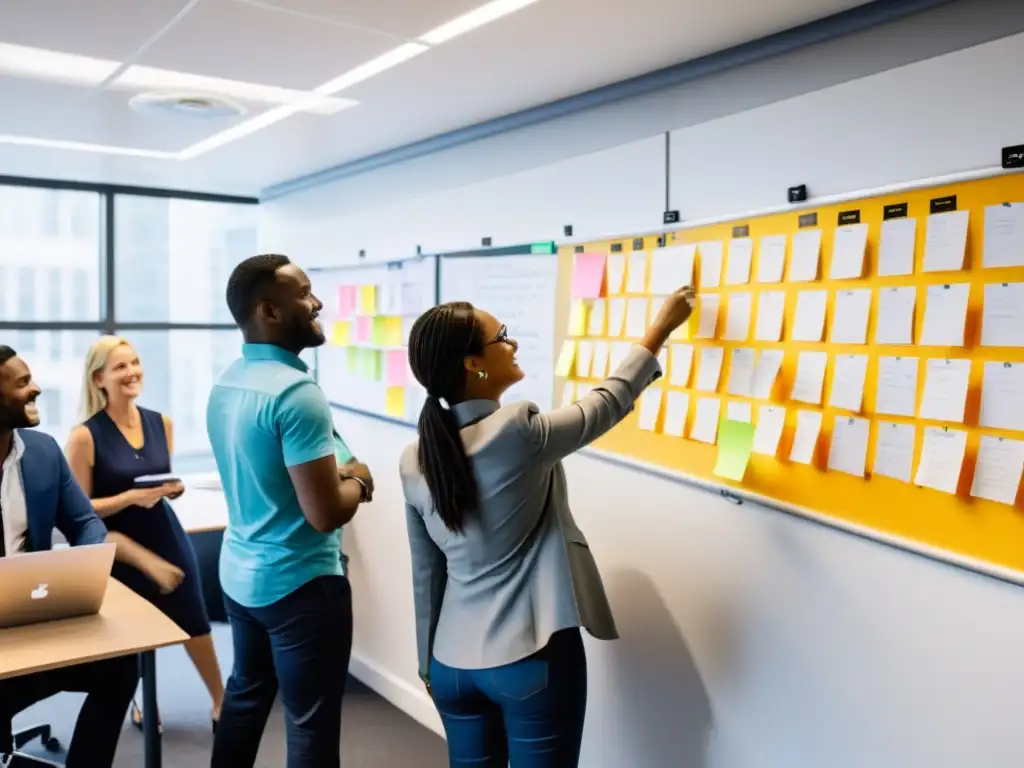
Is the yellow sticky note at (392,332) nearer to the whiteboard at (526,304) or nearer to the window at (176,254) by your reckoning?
the whiteboard at (526,304)

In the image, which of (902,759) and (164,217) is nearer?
(902,759)

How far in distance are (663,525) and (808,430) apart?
57cm

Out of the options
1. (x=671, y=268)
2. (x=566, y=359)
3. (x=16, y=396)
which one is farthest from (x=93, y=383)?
(x=671, y=268)

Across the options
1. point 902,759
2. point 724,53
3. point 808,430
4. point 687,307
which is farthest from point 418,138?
point 902,759

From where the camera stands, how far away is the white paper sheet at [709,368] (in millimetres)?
2156

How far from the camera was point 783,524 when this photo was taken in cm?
202

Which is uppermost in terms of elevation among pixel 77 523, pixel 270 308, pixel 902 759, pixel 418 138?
pixel 418 138

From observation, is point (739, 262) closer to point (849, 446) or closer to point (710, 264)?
point (710, 264)

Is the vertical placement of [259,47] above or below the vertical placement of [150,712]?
above

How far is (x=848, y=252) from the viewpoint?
185 cm

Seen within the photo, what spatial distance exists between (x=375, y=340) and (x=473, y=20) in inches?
74.7

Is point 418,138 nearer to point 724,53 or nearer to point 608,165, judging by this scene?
point 608,165

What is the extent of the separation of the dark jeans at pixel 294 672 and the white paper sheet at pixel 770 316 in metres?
1.19

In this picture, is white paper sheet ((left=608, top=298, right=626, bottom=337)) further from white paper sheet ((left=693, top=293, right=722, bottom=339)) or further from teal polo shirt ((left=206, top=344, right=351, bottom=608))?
teal polo shirt ((left=206, top=344, right=351, bottom=608))
